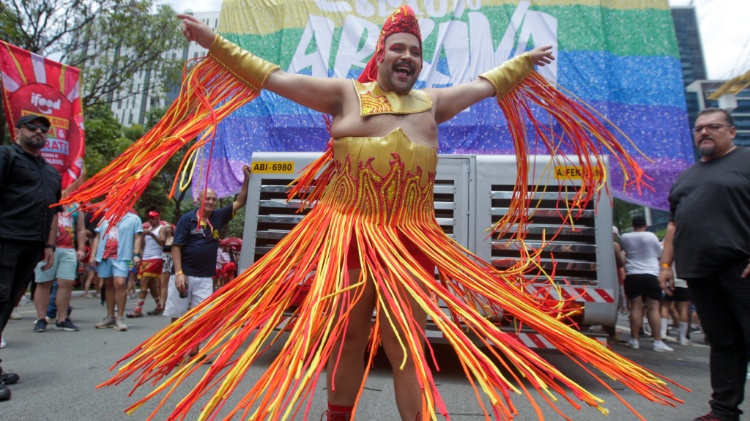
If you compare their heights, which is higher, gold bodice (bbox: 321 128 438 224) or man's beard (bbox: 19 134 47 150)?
man's beard (bbox: 19 134 47 150)

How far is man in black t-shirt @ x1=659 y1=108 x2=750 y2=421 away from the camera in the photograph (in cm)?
252

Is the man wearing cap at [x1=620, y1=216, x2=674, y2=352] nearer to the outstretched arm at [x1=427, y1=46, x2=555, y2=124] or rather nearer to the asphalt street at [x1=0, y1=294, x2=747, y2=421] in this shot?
the asphalt street at [x1=0, y1=294, x2=747, y2=421]

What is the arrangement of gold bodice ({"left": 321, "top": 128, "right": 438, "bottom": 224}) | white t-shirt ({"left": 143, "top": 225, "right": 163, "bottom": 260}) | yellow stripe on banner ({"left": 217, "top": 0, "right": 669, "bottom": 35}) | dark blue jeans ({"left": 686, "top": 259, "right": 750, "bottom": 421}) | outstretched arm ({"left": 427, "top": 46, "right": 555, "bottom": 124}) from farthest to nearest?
white t-shirt ({"left": 143, "top": 225, "right": 163, "bottom": 260}) → yellow stripe on banner ({"left": 217, "top": 0, "right": 669, "bottom": 35}) → dark blue jeans ({"left": 686, "top": 259, "right": 750, "bottom": 421}) → outstretched arm ({"left": 427, "top": 46, "right": 555, "bottom": 124}) → gold bodice ({"left": 321, "top": 128, "right": 438, "bottom": 224})

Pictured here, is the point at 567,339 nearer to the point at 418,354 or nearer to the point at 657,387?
the point at 657,387

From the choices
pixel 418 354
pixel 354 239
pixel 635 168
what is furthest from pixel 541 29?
pixel 418 354

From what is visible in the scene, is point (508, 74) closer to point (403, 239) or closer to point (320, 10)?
point (403, 239)

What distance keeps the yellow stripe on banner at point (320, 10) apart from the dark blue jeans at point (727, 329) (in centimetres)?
441

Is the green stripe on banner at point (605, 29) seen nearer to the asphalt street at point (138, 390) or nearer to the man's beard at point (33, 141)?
the asphalt street at point (138, 390)

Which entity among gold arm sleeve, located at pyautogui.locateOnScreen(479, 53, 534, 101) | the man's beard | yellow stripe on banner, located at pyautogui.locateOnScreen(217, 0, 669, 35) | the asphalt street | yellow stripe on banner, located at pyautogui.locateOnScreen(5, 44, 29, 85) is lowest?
the asphalt street

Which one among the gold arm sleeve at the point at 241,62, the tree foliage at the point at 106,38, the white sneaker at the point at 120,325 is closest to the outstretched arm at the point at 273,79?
the gold arm sleeve at the point at 241,62

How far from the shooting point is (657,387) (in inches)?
60.8

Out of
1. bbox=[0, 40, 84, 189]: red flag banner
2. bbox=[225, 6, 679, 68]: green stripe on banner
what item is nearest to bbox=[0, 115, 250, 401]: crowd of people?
bbox=[0, 40, 84, 189]: red flag banner

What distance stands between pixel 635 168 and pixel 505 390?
1639 millimetres

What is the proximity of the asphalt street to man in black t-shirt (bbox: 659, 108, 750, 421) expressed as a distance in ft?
1.62
